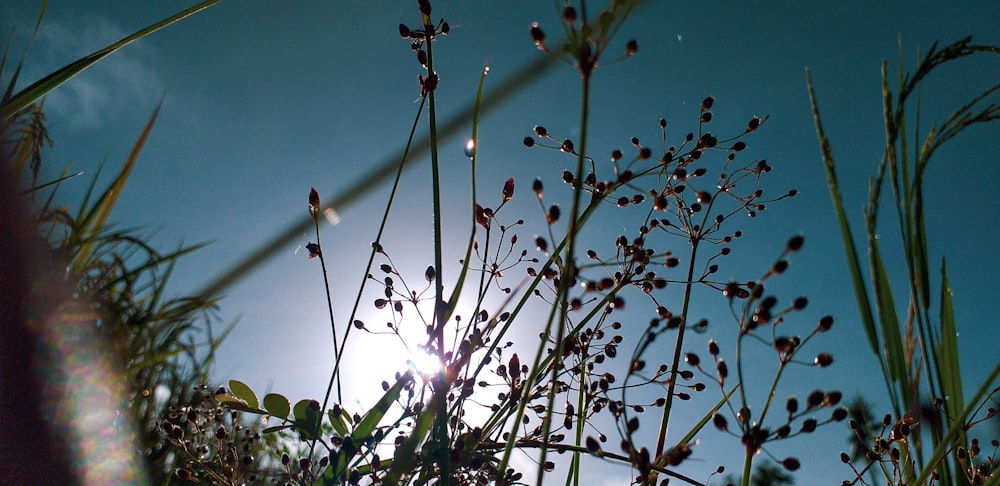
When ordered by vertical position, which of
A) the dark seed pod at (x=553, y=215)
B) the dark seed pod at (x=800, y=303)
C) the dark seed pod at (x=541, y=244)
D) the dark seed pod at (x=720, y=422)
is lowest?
the dark seed pod at (x=720, y=422)

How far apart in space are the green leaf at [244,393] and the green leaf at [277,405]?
0.17ft

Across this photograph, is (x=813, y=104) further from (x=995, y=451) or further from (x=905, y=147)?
(x=995, y=451)

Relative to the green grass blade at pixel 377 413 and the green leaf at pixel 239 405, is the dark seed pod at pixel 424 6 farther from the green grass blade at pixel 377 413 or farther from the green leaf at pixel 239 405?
the green leaf at pixel 239 405

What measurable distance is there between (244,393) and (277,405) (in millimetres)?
110

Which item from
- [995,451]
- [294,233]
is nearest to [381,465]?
[294,233]

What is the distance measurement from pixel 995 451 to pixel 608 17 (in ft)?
6.23

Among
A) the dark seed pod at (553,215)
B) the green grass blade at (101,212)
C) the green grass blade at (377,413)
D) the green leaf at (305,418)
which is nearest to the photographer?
the dark seed pod at (553,215)

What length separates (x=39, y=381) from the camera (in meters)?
1.81

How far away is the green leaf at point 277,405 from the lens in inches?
53.5

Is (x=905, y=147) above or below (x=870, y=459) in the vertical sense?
above

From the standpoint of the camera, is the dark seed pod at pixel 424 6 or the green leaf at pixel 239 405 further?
the green leaf at pixel 239 405

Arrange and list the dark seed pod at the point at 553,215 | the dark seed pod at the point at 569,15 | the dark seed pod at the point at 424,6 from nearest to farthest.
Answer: the dark seed pod at the point at 569,15 < the dark seed pod at the point at 553,215 < the dark seed pod at the point at 424,6

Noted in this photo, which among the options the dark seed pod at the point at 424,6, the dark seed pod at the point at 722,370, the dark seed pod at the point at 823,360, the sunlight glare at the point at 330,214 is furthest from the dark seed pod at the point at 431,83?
the dark seed pod at the point at 823,360

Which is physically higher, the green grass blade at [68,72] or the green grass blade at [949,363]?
the green grass blade at [68,72]
